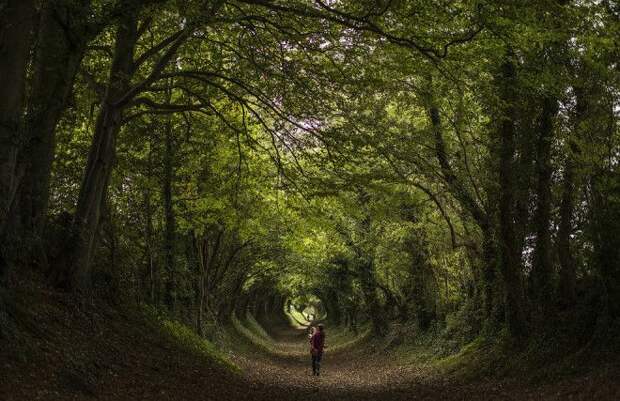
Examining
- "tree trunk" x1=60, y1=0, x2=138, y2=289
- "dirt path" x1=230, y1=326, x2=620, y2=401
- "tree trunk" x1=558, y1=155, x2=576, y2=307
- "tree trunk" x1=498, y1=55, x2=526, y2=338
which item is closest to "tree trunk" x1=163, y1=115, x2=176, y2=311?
"dirt path" x1=230, y1=326, x2=620, y2=401

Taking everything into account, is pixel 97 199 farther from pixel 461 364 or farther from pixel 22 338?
pixel 461 364

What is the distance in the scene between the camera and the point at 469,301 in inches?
957

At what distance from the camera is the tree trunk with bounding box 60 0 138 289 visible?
12773mm

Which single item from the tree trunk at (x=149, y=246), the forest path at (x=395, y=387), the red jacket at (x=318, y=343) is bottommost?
the forest path at (x=395, y=387)

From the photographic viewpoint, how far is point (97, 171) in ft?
42.4

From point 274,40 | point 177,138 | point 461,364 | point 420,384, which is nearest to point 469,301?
point 461,364

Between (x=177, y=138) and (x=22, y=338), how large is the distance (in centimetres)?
1004

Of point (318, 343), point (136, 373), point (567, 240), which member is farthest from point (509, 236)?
point (136, 373)

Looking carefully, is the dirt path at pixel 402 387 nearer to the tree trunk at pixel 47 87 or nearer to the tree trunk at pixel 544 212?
the tree trunk at pixel 544 212

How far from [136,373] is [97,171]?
14.5 feet

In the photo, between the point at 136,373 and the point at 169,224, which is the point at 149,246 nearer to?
the point at 169,224

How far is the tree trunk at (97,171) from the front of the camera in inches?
503

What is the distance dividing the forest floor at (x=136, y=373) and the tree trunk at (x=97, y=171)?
89cm

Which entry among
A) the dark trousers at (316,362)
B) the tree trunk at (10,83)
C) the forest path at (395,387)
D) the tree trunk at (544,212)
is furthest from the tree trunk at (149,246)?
the tree trunk at (544,212)
